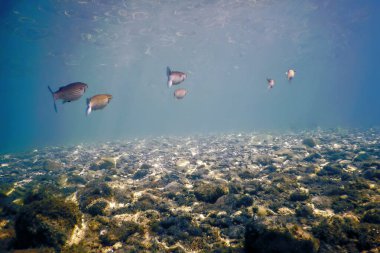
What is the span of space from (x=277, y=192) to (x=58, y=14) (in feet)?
89.8

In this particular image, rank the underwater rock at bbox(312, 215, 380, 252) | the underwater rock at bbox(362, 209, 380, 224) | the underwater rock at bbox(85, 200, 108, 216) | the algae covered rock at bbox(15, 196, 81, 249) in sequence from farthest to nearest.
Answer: the underwater rock at bbox(85, 200, 108, 216) < the underwater rock at bbox(362, 209, 380, 224) < the algae covered rock at bbox(15, 196, 81, 249) < the underwater rock at bbox(312, 215, 380, 252)

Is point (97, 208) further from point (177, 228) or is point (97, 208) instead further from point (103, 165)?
point (103, 165)

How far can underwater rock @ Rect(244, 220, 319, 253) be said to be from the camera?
384 cm

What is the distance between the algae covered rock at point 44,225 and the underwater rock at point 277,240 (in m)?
3.60

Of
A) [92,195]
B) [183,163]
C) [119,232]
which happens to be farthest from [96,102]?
[183,163]

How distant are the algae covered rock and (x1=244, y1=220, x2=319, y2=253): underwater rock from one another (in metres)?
3.60

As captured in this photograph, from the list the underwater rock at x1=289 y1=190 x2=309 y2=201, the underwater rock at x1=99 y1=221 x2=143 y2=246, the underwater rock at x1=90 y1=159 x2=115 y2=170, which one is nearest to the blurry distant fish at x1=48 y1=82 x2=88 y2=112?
the underwater rock at x1=99 y1=221 x2=143 y2=246

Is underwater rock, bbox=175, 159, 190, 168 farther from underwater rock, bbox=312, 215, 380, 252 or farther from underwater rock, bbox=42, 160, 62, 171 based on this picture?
underwater rock, bbox=312, 215, 380, 252

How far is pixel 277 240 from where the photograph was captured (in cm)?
385

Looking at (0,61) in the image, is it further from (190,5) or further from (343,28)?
(343,28)

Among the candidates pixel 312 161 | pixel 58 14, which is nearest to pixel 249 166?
pixel 312 161

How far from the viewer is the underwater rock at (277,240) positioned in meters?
3.84

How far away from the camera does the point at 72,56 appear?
134 ft

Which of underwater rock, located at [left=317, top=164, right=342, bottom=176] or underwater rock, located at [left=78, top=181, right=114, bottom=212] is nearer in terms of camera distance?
underwater rock, located at [left=78, top=181, right=114, bottom=212]
